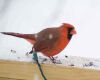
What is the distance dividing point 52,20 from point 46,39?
0.12 m

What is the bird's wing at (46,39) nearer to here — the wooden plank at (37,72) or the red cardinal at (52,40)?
the red cardinal at (52,40)

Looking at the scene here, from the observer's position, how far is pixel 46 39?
5.68 feet

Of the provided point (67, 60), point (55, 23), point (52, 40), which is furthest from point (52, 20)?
point (67, 60)

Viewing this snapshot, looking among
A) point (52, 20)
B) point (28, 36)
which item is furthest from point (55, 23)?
point (28, 36)

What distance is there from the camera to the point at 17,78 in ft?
5.83

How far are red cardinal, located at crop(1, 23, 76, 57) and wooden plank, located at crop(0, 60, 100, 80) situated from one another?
0.09 m

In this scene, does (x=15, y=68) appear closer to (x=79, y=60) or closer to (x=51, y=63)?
(x=51, y=63)

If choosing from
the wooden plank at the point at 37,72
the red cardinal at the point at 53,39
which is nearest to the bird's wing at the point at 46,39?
the red cardinal at the point at 53,39

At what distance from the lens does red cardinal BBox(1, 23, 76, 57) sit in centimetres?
170

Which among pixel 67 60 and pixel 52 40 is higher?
pixel 52 40

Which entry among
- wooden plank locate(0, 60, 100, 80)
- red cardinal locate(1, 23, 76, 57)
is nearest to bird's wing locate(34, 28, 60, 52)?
red cardinal locate(1, 23, 76, 57)

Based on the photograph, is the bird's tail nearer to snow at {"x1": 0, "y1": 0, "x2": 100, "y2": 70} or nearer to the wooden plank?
snow at {"x1": 0, "y1": 0, "x2": 100, "y2": 70}

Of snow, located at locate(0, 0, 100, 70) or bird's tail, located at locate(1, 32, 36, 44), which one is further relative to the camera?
bird's tail, located at locate(1, 32, 36, 44)

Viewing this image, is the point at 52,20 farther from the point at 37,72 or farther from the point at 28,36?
the point at 37,72
